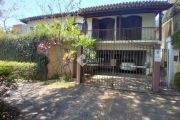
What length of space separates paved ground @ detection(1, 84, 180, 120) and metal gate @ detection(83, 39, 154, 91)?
4.94 ft

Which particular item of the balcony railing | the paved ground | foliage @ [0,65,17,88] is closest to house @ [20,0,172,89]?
the balcony railing

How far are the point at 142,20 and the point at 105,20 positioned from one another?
3.71 metres

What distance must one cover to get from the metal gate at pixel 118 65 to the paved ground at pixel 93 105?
150 cm

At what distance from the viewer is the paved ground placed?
409 centimetres

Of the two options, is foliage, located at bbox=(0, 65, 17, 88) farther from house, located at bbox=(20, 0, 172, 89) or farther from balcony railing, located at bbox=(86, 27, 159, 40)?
balcony railing, located at bbox=(86, 27, 159, 40)

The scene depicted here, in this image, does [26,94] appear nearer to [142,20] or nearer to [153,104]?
[153,104]

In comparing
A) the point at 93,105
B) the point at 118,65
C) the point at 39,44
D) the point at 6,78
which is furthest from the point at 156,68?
the point at 39,44

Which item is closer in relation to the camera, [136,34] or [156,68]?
[156,68]

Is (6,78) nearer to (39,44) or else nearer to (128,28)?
(39,44)

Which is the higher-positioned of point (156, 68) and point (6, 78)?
point (156, 68)

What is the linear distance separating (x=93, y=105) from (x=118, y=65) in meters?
7.18

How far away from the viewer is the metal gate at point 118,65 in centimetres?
812

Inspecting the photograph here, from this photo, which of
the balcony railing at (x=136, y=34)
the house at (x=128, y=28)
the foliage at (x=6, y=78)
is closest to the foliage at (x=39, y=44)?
the house at (x=128, y=28)

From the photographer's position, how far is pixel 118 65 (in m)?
11.6
